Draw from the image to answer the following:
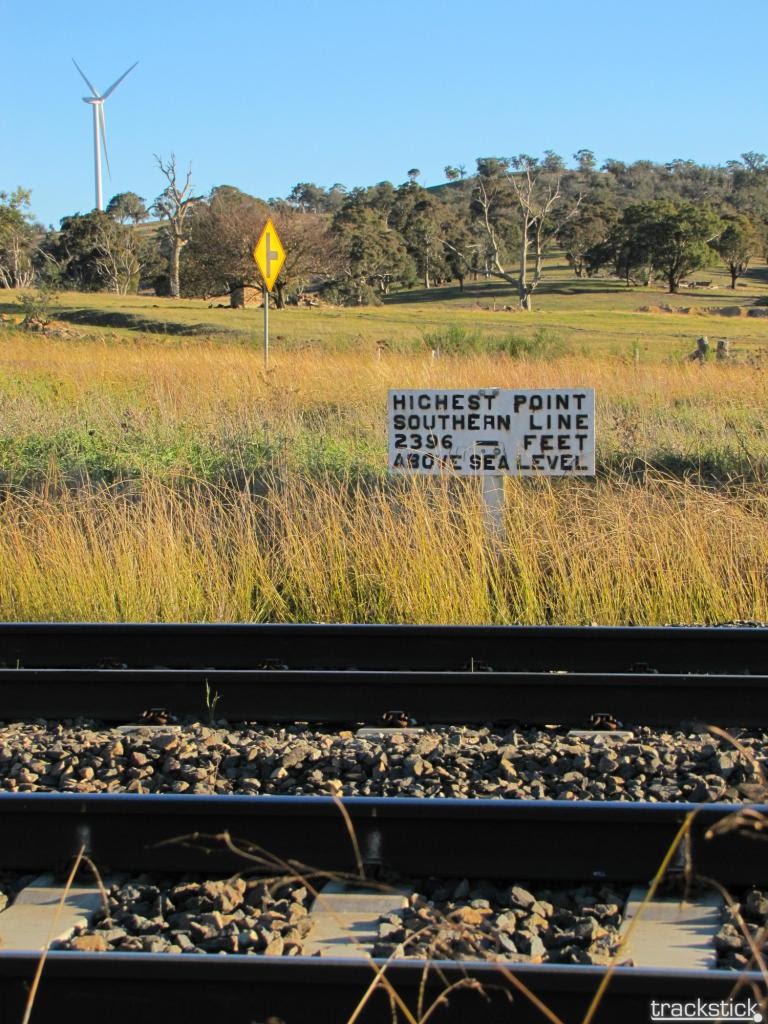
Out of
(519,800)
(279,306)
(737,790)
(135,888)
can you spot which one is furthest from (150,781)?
(279,306)

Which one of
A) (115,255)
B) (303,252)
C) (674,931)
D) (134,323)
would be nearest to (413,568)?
(674,931)

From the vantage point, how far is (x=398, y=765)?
4.59 meters

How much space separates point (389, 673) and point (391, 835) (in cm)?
175

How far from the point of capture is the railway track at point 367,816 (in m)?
2.91

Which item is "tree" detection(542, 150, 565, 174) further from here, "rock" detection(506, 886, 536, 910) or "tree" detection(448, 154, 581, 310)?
"rock" detection(506, 886, 536, 910)

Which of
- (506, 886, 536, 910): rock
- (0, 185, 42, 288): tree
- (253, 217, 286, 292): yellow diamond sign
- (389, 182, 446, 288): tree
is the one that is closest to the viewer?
(506, 886, 536, 910): rock

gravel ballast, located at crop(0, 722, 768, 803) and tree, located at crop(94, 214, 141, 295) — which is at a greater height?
tree, located at crop(94, 214, 141, 295)

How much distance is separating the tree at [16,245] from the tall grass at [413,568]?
53901mm

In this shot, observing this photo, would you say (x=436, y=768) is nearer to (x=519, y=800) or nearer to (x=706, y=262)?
(x=519, y=800)

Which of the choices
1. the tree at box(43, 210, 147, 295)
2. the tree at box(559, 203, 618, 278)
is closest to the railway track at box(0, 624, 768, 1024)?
the tree at box(43, 210, 147, 295)

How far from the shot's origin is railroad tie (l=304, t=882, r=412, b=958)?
10.7 ft

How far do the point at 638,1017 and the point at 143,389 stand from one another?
13.5 m

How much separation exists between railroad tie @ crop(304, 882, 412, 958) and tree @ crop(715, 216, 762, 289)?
80.7 meters

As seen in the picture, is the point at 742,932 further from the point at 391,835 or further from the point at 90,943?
the point at 90,943
